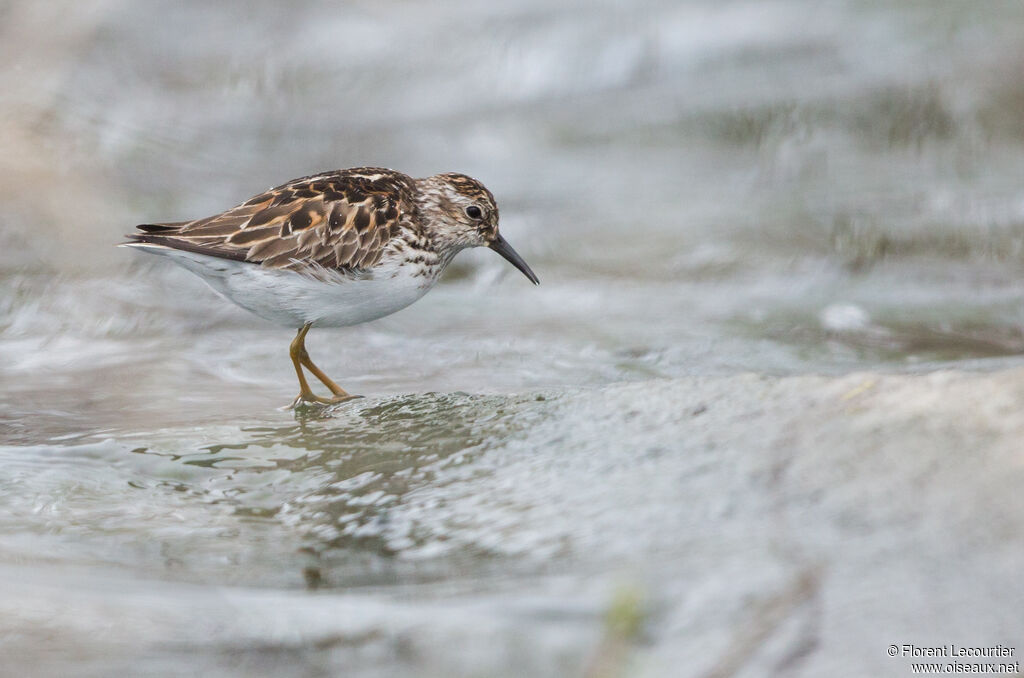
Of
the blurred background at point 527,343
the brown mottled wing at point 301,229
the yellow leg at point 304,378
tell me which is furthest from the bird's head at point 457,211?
the yellow leg at point 304,378

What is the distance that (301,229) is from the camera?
6387mm

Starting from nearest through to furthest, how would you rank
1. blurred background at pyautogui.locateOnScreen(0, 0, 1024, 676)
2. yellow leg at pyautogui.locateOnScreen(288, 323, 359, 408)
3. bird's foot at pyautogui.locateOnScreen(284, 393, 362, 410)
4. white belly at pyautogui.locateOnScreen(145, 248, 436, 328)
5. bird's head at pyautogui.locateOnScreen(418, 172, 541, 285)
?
blurred background at pyautogui.locateOnScreen(0, 0, 1024, 676) → bird's foot at pyautogui.locateOnScreen(284, 393, 362, 410) → white belly at pyautogui.locateOnScreen(145, 248, 436, 328) → yellow leg at pyautogui.locateOnScreen(288, 323, 359, 408) → bird's head at pyautogui.locateOnScreen(418, 172, 541, 285)

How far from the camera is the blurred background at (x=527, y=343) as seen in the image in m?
3.37

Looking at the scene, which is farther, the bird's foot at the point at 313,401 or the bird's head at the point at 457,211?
the bird's head at the point at 457,211

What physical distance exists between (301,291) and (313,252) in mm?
212

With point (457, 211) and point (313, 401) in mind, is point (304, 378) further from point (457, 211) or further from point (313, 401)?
point (457, 211)

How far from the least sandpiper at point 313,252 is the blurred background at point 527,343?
589mm

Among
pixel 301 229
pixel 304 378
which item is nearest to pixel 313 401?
pixel 304 378

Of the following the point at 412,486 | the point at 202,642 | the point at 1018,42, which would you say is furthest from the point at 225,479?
the point at 1018,42

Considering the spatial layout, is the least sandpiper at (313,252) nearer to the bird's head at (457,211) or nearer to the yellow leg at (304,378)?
the yellow leg at (304,378)

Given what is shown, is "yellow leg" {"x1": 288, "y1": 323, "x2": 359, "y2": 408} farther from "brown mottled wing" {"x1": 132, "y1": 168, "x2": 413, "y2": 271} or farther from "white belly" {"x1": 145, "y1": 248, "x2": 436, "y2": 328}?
"brown mottled wing" {"x1": 132, "y1": 168, "x2": 413, "y2": 271}

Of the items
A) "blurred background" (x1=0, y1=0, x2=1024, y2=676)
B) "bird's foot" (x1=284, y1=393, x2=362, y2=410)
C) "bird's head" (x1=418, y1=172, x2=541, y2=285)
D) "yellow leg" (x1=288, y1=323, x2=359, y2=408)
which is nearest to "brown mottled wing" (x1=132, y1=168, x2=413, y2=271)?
"bird's head" (x1=418, y1=172, x2=541, y2=285)

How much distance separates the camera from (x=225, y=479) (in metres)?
4.85

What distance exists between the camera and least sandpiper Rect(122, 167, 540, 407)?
6246mm
